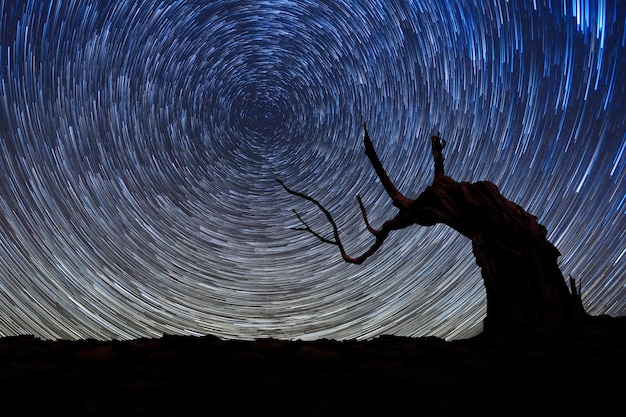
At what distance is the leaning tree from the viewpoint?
2.85 metres

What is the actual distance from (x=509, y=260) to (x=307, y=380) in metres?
2.27

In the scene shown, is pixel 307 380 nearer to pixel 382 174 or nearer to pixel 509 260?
pixel 509 260

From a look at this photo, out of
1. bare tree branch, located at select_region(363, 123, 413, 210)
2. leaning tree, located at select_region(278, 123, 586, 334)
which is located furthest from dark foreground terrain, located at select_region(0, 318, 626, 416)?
bare tree branch, located at select_region(363, 123, 413, 210)

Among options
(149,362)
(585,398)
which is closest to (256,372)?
(149,362)

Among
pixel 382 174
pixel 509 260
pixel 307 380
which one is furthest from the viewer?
pixel 382 174

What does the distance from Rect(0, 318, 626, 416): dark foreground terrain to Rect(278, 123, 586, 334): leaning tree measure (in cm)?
89

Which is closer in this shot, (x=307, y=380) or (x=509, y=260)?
(x=307, y=380)

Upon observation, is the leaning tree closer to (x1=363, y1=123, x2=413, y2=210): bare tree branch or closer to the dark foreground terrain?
(x1=363, y1=123, x2=413, y2=210): bare tree branch

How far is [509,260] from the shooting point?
3082 mm

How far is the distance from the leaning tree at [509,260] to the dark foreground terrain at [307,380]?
89 centimetres

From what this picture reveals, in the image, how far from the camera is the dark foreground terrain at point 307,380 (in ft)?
3.77

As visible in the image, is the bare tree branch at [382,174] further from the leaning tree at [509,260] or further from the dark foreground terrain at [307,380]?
the dark foreground terrain at [307,380]

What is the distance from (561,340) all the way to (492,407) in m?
1.31

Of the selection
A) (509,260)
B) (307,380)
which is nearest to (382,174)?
(509,260)
